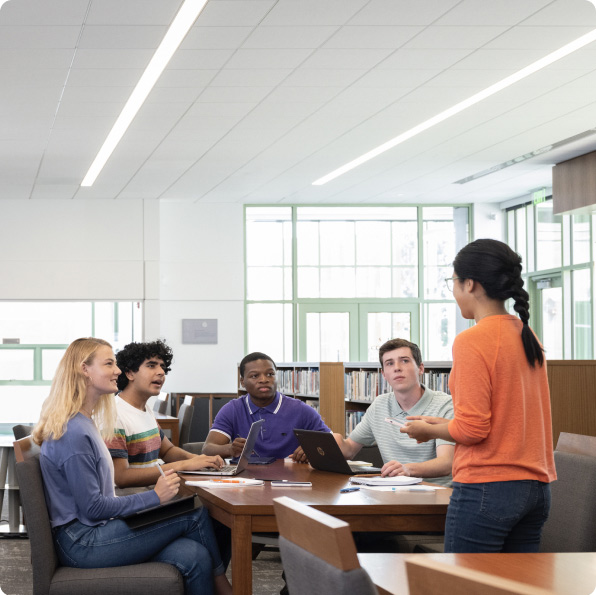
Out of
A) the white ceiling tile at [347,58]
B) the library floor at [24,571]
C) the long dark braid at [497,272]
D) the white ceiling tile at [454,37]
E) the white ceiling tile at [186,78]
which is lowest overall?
the library floor at [24,571]

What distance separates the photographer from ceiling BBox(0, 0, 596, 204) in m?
5.38

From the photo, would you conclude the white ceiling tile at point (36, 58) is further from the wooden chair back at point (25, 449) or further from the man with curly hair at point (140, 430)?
the wooden chair back at point (25, 449)

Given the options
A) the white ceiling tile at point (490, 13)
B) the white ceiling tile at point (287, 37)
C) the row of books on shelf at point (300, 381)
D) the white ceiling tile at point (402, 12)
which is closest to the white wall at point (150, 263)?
the row of books on shelf at point (300, 381)

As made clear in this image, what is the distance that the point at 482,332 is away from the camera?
2.38 meters

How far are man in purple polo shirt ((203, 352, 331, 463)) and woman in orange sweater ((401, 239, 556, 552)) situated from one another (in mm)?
2177

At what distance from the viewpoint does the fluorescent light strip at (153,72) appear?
525cm

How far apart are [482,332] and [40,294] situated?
968 centimetres

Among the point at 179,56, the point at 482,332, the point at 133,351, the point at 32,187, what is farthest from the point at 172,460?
the point at 32,187

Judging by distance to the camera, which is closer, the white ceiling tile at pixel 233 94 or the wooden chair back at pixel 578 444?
the wooden chair back at pixel 578 444

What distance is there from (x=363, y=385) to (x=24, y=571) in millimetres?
4535

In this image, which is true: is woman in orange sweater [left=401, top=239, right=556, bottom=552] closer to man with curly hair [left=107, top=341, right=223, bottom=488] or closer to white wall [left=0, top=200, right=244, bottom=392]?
man with curly hair [left=107, top=341, right=223, bottom=488]

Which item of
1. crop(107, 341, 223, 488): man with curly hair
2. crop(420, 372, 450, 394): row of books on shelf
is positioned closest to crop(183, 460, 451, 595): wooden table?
crop(107, 341, 223, 488): man with curly hair

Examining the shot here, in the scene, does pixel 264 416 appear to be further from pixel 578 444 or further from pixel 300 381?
pixel 300 381

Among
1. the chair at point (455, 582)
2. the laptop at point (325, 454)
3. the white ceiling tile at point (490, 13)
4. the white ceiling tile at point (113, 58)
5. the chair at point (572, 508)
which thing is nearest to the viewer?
the chair at point (455, 582)
